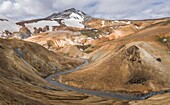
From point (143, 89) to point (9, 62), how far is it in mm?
47163

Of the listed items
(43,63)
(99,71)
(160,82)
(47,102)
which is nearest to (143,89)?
(160,82)

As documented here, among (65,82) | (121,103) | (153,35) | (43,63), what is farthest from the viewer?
(153,35)

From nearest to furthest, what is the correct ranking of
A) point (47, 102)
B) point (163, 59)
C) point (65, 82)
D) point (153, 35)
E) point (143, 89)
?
point (47, 102)
point (143, 89)
point (65, 82)
point (163, 59)
point (153, 35)

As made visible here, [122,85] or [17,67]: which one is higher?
[17,67]

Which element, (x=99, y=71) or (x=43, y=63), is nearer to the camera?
(x=99, y=71)

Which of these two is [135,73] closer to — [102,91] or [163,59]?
[102,91]

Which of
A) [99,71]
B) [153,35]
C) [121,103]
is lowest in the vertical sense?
[121,103]

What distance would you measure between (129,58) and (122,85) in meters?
15.4

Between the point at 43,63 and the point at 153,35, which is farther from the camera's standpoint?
the point at 153,35

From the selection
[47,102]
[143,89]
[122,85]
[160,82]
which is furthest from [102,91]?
[47,102]

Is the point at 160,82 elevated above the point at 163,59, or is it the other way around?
the point at 163,59

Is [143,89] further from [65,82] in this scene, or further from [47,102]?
[47,102]

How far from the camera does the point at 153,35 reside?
15900 cm

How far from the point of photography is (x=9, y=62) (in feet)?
342
